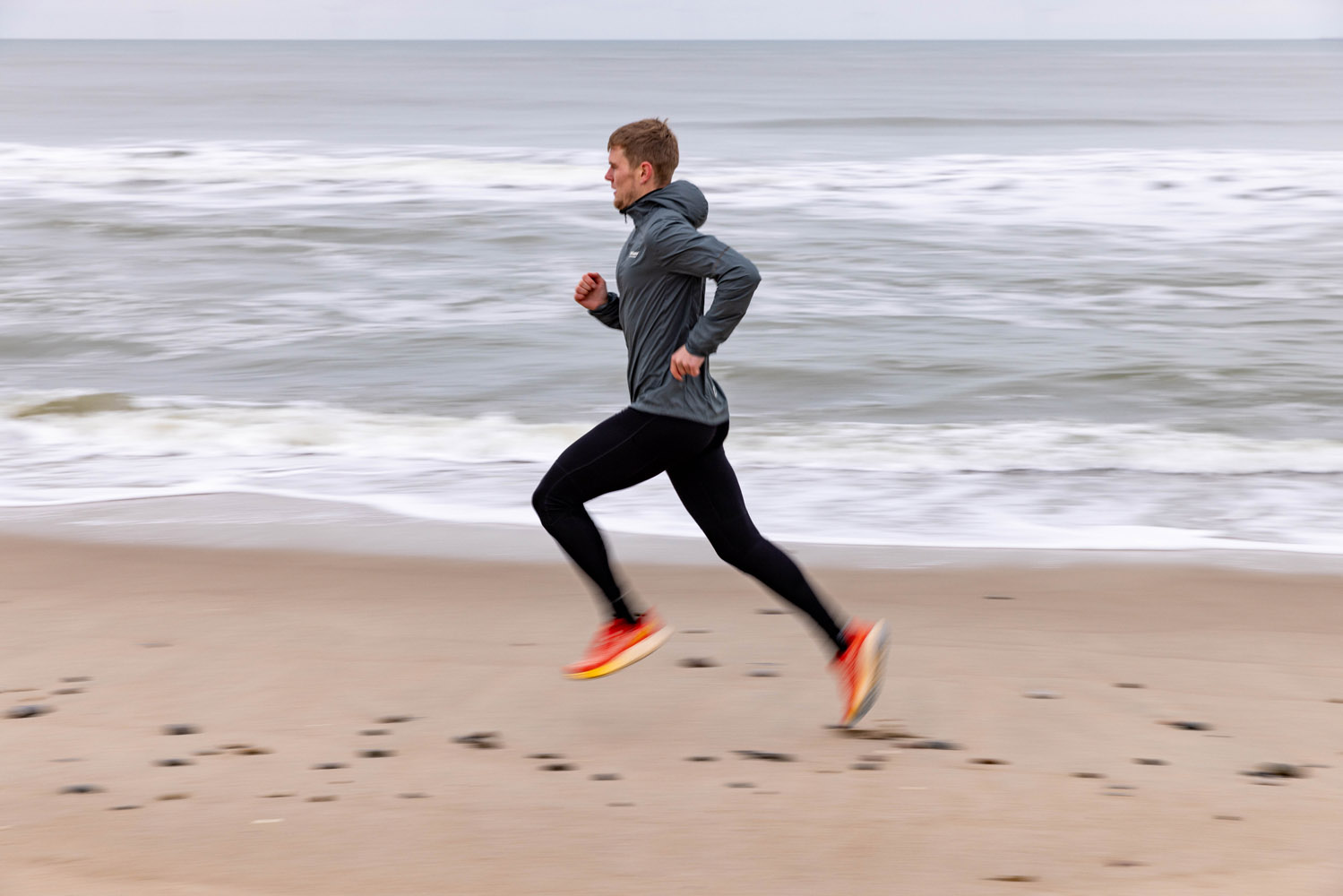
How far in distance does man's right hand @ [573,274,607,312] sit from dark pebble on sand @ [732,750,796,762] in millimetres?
Answer: 1247

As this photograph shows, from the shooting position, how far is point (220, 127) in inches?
1683

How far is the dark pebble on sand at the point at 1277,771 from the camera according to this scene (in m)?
3.34

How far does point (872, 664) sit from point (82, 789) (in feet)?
6.53

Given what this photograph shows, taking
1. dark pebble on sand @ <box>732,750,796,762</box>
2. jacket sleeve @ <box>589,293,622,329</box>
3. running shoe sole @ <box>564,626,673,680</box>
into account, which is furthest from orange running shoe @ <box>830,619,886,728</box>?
jacket sleeve @ <box>589,293,622,329</box>

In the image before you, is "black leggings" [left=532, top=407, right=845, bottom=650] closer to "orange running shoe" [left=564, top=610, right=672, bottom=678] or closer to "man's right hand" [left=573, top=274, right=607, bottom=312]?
"orange running shoe" [left=564, top=610, right=672, bottom=678]

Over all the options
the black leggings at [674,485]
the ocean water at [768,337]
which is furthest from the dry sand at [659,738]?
the ocean water at [768,337]

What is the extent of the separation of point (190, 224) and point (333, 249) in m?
3.82

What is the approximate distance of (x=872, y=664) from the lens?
3.57m

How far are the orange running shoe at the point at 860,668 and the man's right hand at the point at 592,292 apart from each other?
112 cm

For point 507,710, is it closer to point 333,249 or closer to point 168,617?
point 168,617

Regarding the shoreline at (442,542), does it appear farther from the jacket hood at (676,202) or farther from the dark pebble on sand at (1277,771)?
the jacket hood at (676,202)

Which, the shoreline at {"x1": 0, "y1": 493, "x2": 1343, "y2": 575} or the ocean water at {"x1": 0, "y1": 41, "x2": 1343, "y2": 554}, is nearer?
the shoreline at {"x1": 0, "y1": 493, "x2": 1343, "y2": 575}

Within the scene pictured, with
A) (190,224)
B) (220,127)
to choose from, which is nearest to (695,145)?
(220,127)

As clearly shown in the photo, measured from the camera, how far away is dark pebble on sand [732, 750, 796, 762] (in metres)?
3.42
